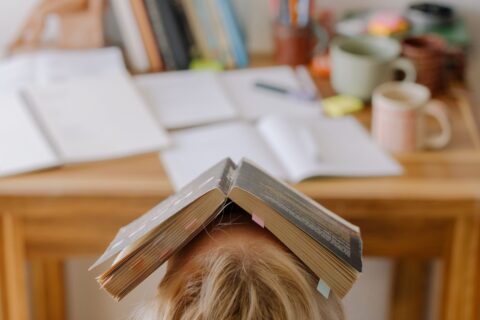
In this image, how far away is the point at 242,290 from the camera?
758mm

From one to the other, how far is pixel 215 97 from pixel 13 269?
1.54ft

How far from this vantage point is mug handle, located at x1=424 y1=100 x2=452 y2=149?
1.45m

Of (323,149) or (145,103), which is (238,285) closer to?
(323,149)

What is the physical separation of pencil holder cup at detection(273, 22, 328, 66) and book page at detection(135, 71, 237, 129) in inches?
6.1

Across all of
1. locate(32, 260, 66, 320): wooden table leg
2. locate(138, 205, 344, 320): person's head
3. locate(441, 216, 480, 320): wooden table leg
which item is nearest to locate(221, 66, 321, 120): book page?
locate(441, 216, 480, 320): wooden table leg

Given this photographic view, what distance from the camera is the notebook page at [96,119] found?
1430 millimetres

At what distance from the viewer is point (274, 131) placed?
1450 mm

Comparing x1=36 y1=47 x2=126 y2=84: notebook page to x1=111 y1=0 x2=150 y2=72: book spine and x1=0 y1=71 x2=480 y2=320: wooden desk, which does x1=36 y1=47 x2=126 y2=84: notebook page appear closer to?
x1=111 y1=0 x2=150 y2=72: book spine

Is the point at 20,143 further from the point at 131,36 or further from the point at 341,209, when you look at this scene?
the point at 341,209

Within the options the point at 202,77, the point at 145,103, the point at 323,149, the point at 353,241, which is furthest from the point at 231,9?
the point at 353,241

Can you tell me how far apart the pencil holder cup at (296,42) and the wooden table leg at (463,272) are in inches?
20.1

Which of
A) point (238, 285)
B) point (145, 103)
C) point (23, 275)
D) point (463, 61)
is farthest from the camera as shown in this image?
point (463, 61)

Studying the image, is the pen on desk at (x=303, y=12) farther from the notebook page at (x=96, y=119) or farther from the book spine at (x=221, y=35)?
the notebook page at (x=96, y=119)

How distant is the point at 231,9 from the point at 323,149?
0.40m
